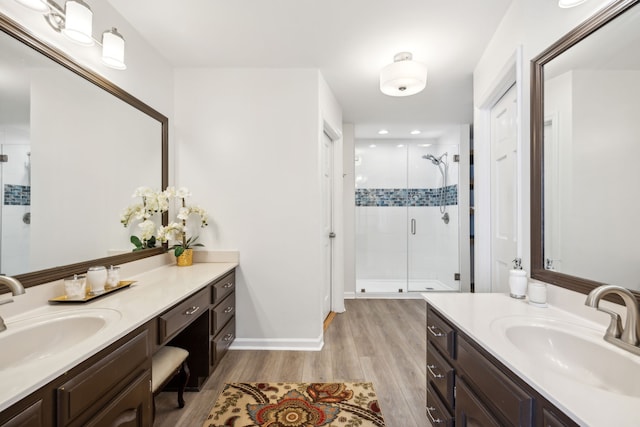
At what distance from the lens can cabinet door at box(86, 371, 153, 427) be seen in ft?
3.50

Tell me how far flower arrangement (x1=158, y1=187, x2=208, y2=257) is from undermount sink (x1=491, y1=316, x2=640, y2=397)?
88.3 inches

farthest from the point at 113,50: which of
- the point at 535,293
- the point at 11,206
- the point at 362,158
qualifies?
the point at 362,158

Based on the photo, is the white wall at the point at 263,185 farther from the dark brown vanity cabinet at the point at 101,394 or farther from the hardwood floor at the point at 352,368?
the dark brown vanity cabinet at the point at 101,394

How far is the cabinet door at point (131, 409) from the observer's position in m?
1.07

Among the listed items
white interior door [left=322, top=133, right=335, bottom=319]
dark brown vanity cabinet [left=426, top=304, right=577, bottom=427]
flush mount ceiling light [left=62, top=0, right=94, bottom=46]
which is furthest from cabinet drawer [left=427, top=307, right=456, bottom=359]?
flush mount ceiling light [left=62, top=0, right=94, bottom=46]

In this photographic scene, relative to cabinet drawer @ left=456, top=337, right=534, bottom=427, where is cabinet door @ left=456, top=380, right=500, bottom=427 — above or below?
below

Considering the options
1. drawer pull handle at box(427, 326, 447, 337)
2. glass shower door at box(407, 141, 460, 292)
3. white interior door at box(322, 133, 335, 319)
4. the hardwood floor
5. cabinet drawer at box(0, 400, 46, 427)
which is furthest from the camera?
glass shower door at box(407, 141, 460, 292)

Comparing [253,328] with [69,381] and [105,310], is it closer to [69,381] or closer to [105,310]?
[105,310]

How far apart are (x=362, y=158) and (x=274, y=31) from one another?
2.96 m

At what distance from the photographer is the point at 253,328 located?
106 inches

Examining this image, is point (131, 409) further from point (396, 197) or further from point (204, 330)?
point (396, 197)

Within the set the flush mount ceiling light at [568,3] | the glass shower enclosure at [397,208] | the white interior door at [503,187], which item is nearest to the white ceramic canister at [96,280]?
the white interior door at [503,187]

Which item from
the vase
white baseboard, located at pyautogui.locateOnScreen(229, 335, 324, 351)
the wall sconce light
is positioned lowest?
white baseboard, located at pyautogui.locateOnScreen(229, 335, 324, 351)

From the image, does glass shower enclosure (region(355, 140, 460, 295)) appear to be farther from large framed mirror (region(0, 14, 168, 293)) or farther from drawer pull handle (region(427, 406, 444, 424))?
large framed mirror (region(0, 14, 168, 293))
